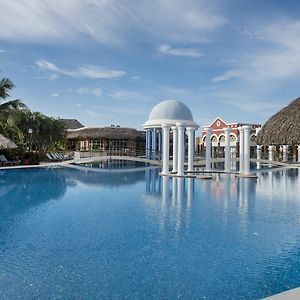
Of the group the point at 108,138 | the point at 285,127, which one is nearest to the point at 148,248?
the point at 285,127

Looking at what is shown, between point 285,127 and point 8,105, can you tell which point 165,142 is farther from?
point 285,127

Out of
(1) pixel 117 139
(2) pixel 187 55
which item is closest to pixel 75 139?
(1) pixel 117 139

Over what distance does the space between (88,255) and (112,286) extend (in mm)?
1540

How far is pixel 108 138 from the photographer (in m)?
48.1

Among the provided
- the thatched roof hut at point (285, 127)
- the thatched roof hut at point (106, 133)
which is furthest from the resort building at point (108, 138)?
the thatched roof hut at point (285, 127)

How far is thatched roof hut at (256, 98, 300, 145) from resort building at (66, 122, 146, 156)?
36.8 metres

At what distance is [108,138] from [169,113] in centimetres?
1691

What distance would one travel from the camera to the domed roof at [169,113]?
1297 inches

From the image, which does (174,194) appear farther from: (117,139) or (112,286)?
(117,139)

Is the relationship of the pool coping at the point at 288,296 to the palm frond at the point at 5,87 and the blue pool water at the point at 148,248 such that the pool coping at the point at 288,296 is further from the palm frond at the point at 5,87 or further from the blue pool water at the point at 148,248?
the palm frond at the point at 5,87

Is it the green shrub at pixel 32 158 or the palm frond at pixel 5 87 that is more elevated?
the palm frond at pixel 5 87

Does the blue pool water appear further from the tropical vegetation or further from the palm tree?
the tropical vegetation

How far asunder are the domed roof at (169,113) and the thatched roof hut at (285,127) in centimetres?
2238

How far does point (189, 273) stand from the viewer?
5719mm
